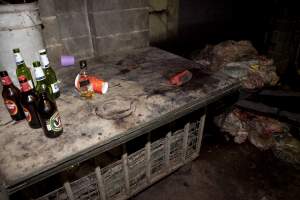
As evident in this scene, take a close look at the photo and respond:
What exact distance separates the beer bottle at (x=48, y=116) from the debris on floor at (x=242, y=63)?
8.43 ft

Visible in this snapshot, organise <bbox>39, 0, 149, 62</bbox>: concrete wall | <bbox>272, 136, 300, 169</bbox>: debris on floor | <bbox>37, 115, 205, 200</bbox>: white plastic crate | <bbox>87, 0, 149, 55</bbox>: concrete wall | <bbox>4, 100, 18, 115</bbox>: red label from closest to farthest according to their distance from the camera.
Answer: <bbox>4, 100, 18, 115</bbox>: red label → <bbox>37, 115, 205, 200</bbox>: white plastic crate → <bbox>39, 0, 149, 62</bbox>: concrete wall → <bbox>87, 0, 149, 55</bbox>: concrete wall → <bbox>272, 136, 300, 169</bbox>: debris on floor

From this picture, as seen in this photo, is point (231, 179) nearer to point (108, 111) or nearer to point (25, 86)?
point (108, 111)

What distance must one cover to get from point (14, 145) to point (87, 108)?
1.89 feet

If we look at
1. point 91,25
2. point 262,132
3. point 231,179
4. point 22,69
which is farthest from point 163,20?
point 231,179

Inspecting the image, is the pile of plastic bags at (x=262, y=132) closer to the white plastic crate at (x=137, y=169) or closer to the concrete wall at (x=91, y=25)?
the white plastic crate at (x=137, y=169)

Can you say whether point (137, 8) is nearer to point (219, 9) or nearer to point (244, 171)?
point (219, 9)

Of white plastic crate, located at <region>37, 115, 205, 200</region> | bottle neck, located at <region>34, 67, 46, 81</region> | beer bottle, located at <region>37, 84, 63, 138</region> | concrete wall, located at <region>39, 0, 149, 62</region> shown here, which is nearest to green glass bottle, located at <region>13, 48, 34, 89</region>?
bottle neck, located at <region>34, 67, 46, 81</region>

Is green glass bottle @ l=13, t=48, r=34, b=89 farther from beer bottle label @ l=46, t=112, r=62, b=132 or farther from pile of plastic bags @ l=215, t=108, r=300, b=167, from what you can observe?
pile of plastic bags @ l=215, t=108, r=300, b=167

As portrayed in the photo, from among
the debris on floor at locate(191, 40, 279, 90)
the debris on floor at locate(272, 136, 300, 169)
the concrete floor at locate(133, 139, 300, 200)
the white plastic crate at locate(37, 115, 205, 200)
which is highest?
the debris on floor at locate(191, 40, 279, 90)

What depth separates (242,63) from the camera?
361 centimetres

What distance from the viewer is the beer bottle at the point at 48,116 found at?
1503 mm

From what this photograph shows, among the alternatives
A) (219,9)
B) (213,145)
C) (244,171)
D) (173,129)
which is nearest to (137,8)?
(173,129)

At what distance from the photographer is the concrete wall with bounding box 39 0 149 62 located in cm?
254

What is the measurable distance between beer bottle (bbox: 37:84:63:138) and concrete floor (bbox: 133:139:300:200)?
5.52ft
